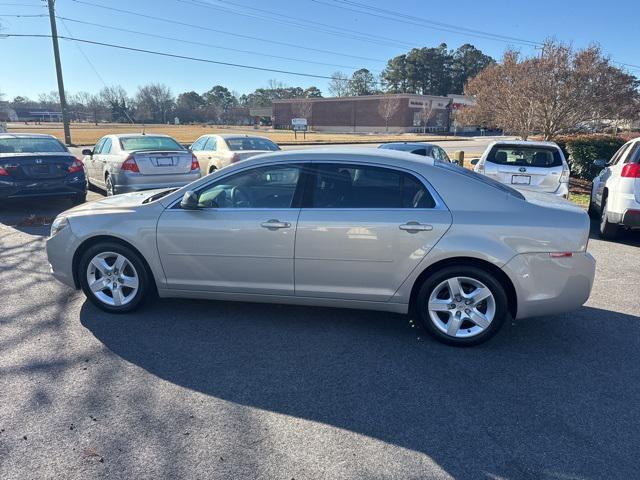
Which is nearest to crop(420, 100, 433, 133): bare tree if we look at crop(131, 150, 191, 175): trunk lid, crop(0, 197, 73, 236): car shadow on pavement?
crop(131, 150, 191, 175): trunk lid

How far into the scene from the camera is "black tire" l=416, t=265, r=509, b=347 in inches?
146

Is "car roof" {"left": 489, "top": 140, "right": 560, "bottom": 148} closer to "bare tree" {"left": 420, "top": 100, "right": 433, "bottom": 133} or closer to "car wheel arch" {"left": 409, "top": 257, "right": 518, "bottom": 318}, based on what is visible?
"car wheel arch" {"left": 409, "top": 257, "right": 518, "bottom": 318}

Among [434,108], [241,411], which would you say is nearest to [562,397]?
[241,411]

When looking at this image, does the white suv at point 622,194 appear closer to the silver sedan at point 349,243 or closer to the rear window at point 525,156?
the rear window at point 525,156

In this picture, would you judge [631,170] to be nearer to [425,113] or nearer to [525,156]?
[525,156]

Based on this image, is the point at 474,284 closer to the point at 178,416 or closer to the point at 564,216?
the point at 564,216

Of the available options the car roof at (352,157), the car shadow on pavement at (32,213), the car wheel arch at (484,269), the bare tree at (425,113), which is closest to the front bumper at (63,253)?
the car roof at (352,157)

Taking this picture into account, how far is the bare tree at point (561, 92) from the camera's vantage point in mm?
13773

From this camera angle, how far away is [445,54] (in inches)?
3917

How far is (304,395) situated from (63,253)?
9.19 ft

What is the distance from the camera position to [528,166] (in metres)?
8.48

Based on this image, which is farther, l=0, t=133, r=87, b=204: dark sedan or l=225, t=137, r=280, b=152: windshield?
l=225, t=137, r=280, b=152: windshield

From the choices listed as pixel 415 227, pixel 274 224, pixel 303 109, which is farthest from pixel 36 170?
pixel 303 109

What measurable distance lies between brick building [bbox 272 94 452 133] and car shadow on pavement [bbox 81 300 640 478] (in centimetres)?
7348
